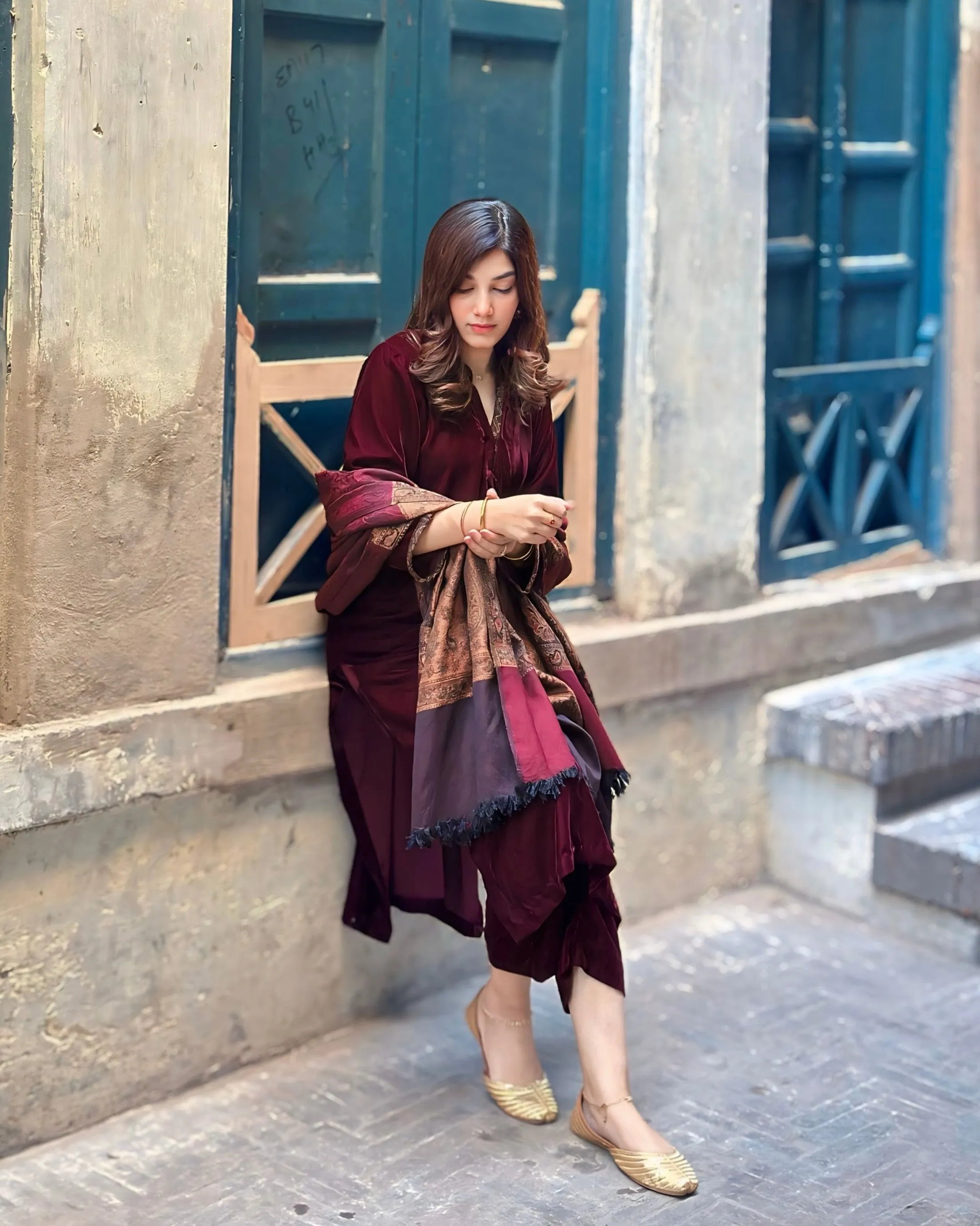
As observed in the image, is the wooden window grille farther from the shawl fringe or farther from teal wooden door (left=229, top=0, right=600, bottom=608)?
the shawl fringe

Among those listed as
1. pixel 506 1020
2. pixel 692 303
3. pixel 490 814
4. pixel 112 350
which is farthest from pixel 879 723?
pixel 112 350

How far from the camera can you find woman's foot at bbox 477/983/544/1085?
3730 mm

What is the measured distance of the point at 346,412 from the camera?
3.96 meters

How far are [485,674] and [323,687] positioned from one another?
59 cm

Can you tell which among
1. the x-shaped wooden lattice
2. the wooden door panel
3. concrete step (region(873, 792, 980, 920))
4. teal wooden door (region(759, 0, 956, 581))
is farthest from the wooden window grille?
concrete step (region(873, 792, 980, 920))

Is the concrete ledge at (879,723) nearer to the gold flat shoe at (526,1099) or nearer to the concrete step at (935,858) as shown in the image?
the concrete step at (935,858)

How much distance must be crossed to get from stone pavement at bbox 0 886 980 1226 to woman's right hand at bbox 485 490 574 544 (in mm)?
1348

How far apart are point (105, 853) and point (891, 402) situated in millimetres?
3172

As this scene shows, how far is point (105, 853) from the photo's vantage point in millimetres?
3537

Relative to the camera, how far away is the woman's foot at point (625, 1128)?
3451mm

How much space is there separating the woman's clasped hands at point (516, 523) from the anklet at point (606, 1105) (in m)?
1.19

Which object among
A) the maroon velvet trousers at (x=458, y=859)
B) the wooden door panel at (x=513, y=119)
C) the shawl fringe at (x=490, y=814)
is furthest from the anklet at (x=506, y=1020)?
the wooden door panel at (x=513, y=119)

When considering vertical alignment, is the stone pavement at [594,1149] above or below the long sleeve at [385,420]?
below

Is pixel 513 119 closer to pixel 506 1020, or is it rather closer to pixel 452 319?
pixel 452 319
